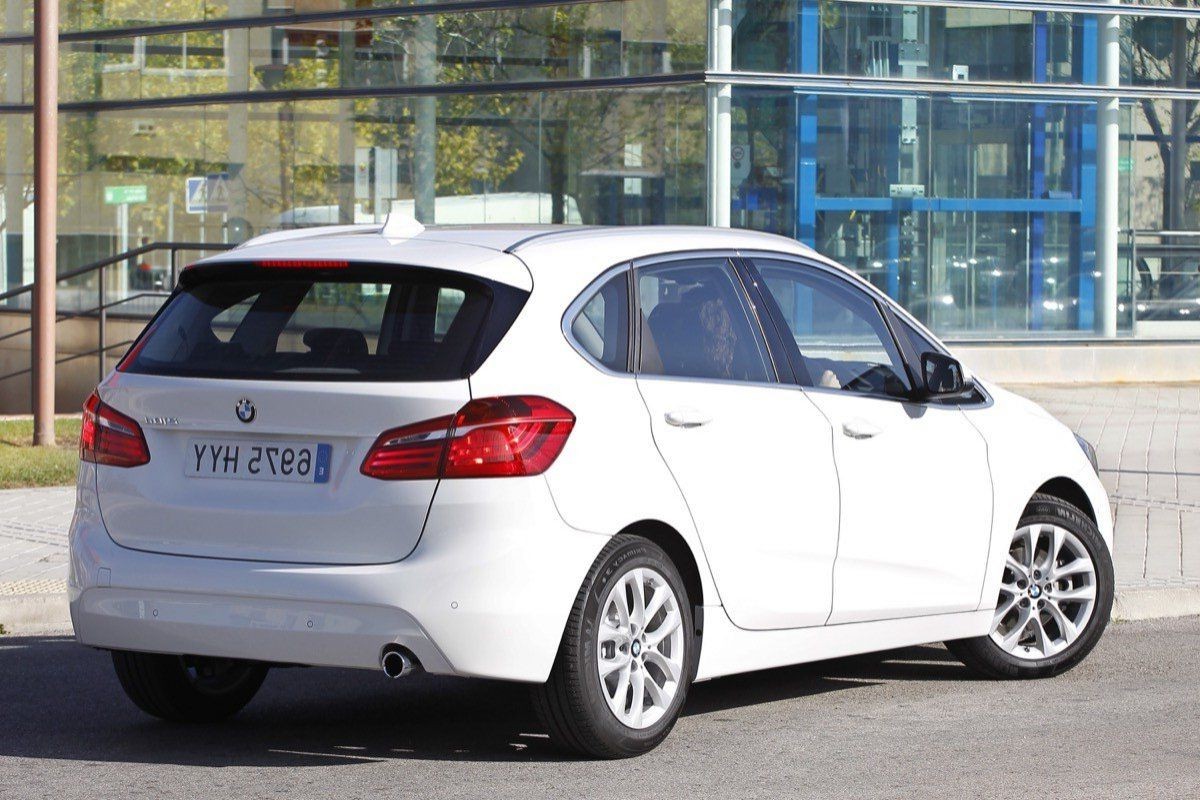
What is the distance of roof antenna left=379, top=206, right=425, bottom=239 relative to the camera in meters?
6.48

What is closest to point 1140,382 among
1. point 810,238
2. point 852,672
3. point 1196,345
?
point 1196,345

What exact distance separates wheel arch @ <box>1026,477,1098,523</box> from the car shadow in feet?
2.50

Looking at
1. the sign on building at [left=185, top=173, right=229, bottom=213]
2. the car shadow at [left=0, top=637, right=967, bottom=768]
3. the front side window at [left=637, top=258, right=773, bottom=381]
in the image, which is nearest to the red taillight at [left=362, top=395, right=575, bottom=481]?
the front side window at [left=637, top=258, right=773, bottom=381]

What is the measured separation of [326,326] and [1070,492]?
3135 mm

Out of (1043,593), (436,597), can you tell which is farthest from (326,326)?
(1043,593)

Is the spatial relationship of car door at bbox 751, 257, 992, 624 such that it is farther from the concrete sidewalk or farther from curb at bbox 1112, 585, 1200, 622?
the concrete sidewalk

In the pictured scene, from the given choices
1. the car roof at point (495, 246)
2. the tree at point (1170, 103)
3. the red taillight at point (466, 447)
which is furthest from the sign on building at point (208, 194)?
the red taillight at point (466, 447)

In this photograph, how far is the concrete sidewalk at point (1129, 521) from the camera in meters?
9.26

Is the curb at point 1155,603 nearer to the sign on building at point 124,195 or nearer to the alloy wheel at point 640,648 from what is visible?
the alloy wheel at point 640,648

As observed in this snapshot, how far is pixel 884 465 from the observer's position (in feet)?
23.0

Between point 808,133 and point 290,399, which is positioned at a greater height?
point 808,133

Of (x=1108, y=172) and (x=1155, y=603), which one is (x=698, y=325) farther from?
(x=1108, y=172)

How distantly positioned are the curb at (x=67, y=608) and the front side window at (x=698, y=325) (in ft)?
10.3

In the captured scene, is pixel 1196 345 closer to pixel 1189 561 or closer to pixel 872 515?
pixel 1189 561
